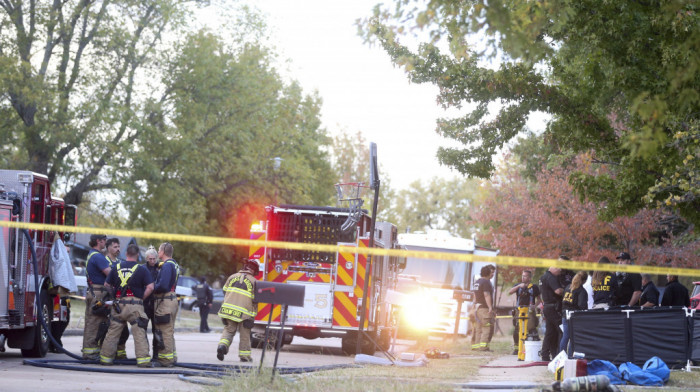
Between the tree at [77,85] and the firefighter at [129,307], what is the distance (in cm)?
1689

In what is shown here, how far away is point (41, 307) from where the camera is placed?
45.6ft

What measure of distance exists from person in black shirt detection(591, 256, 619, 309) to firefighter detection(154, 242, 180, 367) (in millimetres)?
6483

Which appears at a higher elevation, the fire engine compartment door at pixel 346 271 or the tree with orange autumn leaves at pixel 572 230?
the tree with orange autumn leaves at pixel 572 230

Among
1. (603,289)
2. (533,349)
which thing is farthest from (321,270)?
(603,289)

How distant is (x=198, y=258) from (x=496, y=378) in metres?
41.6

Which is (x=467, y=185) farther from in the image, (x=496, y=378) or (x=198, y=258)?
(x=496, y=378)

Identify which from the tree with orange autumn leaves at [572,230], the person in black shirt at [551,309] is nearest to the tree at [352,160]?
the tree with orange autumn leaves at [572,230]

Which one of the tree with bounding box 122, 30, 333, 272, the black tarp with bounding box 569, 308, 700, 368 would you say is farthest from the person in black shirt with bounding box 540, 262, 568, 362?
the tree with bounding box 122, 30, 333, 272

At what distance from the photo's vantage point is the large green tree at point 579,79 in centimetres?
938

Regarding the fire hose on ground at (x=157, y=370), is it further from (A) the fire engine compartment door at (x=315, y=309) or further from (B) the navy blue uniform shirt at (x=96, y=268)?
(A) the fire engine compartment door at (x=315, y=309)

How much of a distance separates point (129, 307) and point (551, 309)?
702cm

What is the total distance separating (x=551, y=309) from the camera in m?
15.9

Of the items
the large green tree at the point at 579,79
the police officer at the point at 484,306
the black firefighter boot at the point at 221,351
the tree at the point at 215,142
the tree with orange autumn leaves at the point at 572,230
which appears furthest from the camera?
the tree at the point at 215,142

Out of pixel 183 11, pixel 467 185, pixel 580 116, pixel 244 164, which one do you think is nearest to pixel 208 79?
pixel 183 11
